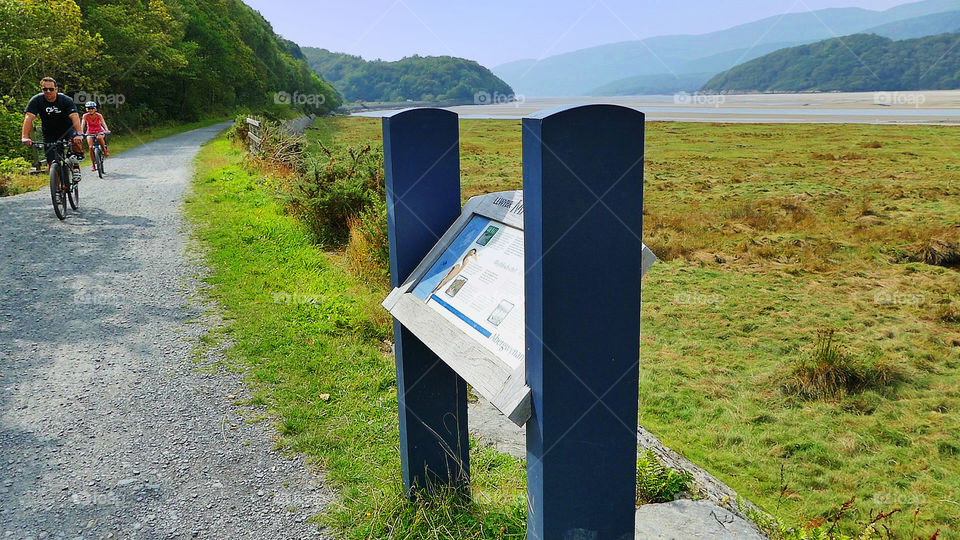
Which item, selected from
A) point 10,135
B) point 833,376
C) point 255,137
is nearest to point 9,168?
point 10,135

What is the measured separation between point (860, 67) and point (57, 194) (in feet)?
610

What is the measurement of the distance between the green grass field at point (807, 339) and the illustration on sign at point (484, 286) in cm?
295

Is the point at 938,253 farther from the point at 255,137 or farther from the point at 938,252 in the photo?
the point at 255,137

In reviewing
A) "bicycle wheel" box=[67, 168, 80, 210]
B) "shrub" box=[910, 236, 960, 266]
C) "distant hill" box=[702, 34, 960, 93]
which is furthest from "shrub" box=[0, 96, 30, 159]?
"distant hill" box=[702, 34, 960, 93]

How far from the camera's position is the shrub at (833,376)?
264 inches

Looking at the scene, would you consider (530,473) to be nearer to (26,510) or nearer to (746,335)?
(26,510)

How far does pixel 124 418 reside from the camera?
4117 millimetres

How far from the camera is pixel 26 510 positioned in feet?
10.2

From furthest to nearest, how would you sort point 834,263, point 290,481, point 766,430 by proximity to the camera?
point 834,263 → point 766,430 → point 290,481

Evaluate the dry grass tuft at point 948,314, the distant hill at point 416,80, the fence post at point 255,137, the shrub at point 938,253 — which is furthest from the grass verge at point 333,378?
the distant hill at point 416,80

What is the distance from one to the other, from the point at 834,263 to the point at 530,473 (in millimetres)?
12795

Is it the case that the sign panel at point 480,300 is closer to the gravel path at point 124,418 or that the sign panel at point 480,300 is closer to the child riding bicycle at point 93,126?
the gravel path at point 124,418

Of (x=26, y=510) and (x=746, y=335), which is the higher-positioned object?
(x=26, y=510)

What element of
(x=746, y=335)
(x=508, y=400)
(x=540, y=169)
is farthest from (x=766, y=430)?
(x=540, y=169)
